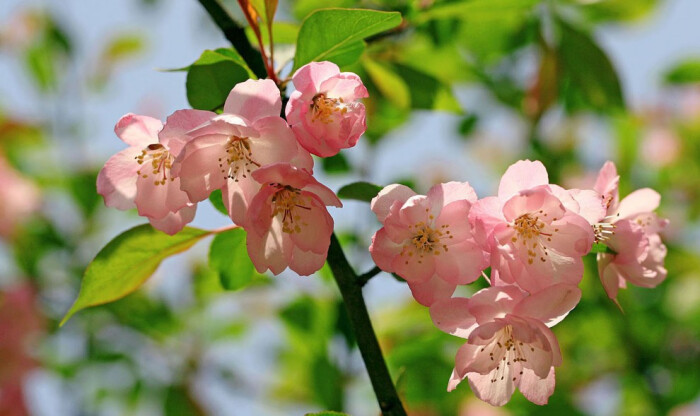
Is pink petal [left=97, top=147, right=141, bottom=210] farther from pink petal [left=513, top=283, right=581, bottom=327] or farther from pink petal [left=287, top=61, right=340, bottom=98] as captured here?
pink petal [left=513, top=283, right=581, bottom=327]

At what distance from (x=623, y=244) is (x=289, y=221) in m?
0.42

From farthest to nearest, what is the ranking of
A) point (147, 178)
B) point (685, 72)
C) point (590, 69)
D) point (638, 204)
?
point (685, 72) < point (590, 69) < point (638, 204) < point (147, 178)

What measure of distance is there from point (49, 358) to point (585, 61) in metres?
2.03

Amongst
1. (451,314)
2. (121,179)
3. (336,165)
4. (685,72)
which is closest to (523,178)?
(451,314)

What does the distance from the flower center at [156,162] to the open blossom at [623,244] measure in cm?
52

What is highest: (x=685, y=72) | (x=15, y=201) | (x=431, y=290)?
(x=431, y=290)

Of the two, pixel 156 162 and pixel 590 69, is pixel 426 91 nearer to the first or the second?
pixel 590 69

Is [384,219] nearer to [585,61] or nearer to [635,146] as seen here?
[585,61]

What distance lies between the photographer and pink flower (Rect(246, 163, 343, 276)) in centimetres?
78

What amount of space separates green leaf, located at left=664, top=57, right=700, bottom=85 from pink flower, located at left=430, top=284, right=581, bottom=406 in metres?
1.40

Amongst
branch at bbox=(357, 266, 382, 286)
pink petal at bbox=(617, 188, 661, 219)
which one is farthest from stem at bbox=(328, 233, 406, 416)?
pink petal at bbox=(617, 188, 661, 219)

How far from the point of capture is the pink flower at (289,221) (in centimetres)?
78

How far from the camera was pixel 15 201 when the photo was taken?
2789 millimetres

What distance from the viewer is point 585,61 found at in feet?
5.11
